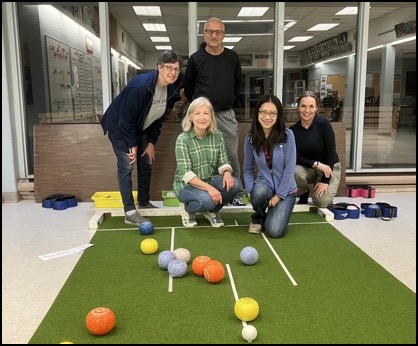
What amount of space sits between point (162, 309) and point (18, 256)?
4.38 ft

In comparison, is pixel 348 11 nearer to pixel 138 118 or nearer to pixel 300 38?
pixel 300 38

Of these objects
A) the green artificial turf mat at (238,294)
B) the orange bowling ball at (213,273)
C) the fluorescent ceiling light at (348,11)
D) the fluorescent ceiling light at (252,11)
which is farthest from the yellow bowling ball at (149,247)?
the fluorescent ceiling light at (348,11)

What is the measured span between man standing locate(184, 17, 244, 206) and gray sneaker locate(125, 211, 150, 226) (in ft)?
3.16

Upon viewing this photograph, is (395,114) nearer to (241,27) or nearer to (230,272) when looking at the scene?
(241,27)

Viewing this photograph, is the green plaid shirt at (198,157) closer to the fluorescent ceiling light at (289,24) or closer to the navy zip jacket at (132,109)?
the navy zip jacket at (132,109)

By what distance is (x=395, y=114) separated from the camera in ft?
17.8

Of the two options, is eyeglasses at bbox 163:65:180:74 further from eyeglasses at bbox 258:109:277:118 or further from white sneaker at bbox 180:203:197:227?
white sneaker at bbox 180:203:197:227

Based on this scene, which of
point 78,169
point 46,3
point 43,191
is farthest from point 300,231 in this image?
point 46,3

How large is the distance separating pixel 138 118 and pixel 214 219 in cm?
106

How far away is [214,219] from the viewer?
340 centimetres

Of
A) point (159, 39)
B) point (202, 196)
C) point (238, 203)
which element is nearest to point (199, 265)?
point (202, 196)

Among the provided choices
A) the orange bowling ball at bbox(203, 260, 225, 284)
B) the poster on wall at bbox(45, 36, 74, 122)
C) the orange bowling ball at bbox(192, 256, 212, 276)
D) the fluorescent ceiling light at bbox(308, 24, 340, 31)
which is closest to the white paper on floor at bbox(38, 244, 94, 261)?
the orange bowling ball at bbox(192, 256, 212, 276)

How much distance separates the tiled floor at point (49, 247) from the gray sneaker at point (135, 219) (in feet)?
1.04

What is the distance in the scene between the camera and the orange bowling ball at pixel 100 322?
1763 mm
